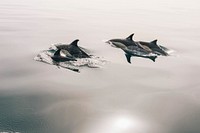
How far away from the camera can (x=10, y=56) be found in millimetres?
21125

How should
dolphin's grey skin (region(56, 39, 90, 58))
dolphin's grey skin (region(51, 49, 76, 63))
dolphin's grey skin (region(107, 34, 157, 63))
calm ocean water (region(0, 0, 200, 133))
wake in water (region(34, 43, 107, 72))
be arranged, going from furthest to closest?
dolphin's grey skin (region(107, 34, 157, 63)), dolphin's grey skin (region(56, 39, 90, 58)), dolphin's grey skin (region(51, 49, 76, 63)), wake in water (region(34, 43, 107, 72)), calm ocean water (region(0, 0, 200, 133))

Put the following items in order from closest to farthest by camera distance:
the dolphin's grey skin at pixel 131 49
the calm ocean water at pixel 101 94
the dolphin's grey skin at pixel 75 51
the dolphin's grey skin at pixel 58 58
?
the calm ocean water at pixel 101 94 < the dolphin's grey skin at pixel 58 58 < the dolphin's grey skin at pixel 75 51 < the dolphin's grey skin at pixel 131 49

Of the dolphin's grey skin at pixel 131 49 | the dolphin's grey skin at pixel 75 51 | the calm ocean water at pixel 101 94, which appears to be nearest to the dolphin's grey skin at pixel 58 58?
the dolphin's grey skin at pixel 75 51

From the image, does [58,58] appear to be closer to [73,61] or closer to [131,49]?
[73,61]

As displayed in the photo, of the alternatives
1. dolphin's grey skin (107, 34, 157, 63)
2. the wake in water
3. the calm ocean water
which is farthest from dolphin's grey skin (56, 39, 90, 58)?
dolphin's grey skin (107, 34, 157, 63)

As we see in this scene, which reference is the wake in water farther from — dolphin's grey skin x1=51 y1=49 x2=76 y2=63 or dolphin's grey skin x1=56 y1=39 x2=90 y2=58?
dolphin's grey skin x1=56 y1=39 x2=90 y2=58

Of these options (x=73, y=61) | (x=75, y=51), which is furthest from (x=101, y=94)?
(x=75, y=51)

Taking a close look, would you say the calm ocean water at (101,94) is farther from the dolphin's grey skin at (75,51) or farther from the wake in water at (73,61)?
the dolphin's grey skin at (75,51)

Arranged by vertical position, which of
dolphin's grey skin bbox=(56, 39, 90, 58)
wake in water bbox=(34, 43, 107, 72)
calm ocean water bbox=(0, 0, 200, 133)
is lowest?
calm ocean water bbox=(0, 0, 200, 133)

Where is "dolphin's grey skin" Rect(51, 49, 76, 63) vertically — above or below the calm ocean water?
above

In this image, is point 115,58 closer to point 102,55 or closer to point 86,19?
point 102,55

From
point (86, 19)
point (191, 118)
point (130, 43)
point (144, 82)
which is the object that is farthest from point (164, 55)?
point (86, 19)

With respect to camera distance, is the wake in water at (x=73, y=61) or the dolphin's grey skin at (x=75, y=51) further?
the dolphin's grey skin at (x=75, y=51)

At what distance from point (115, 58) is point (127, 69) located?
286 centimetres
